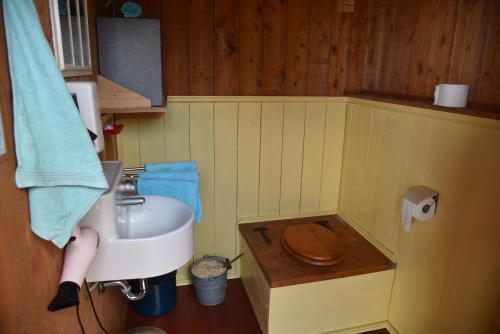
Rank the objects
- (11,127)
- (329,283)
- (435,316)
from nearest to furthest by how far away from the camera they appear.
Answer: (11,127) → (435,316) → (329,283)

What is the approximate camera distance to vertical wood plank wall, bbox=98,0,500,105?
75.4 inches

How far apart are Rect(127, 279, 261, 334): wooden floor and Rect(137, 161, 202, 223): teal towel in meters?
0.69

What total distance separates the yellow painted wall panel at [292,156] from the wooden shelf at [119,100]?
0.93 metres

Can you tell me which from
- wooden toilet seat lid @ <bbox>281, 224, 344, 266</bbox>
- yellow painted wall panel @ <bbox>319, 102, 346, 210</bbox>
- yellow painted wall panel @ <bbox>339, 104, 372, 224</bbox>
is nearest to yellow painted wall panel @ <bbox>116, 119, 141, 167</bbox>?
wooden toilet seat lid @ <bbox>281, 224, 344, 266</bbox>

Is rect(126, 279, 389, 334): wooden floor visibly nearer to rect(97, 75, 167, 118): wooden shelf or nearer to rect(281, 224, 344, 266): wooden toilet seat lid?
rect(281, 224, 344, 266): wooden toilet seat lid

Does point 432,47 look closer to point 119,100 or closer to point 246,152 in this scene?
point 246,152

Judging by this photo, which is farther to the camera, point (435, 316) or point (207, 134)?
point (207, 134)

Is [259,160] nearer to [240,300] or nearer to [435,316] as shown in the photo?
[240,300]

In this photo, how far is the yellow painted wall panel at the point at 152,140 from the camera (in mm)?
2186

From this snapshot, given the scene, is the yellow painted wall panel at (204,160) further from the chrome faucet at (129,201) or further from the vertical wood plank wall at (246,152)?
the chrome faucet at (129,201)

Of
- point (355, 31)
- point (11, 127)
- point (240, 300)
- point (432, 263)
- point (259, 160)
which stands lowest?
point (240, 300)

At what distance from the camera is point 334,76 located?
2.43 meters

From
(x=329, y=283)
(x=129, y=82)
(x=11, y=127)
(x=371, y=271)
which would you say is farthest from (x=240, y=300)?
(x=11, y=127)

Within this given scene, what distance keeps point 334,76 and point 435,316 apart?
1543mm
